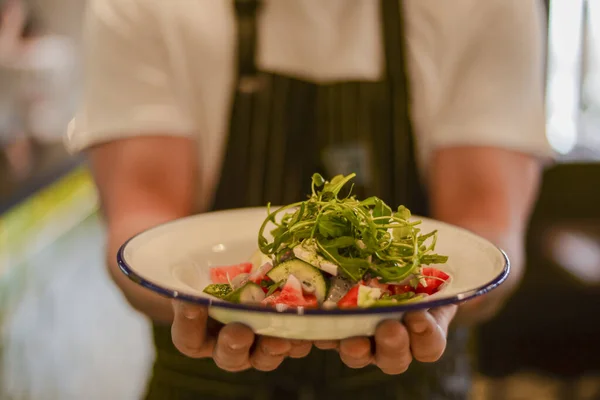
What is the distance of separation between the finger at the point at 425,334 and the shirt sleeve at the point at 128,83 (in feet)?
2.52

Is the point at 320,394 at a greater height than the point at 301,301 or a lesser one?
lesser

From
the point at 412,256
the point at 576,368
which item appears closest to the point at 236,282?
the point at 412,256

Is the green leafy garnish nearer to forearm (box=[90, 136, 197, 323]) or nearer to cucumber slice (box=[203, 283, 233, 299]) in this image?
cucumber slice (box=[203, 283, 233, 299])

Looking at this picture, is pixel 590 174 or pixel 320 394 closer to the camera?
pixel 320 394

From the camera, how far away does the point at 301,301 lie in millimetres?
779

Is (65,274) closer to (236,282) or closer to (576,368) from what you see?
(576,368)

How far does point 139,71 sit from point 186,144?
0.66 ft

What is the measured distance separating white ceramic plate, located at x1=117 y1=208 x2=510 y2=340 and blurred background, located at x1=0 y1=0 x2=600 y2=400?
1670 millimetres

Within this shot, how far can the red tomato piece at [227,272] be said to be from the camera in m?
0.92

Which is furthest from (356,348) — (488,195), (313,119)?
(313,119)

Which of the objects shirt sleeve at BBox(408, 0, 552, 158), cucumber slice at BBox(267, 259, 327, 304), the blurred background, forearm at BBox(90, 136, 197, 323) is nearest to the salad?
cucumber slice at BBox(267, 259, 327, 304)

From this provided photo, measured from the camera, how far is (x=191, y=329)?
0.85 meters

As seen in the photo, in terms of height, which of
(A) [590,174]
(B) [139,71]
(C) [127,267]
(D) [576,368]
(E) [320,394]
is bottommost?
(D) [576,368]

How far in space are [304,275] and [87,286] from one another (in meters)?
3.35
